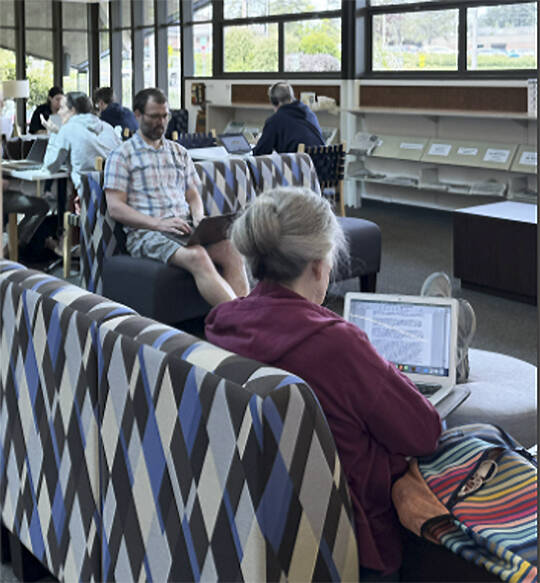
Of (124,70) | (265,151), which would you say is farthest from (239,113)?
(265,151)

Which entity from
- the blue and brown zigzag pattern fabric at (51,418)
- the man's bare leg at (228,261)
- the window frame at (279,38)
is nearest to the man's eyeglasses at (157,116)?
the man's bare leg at (228,261)

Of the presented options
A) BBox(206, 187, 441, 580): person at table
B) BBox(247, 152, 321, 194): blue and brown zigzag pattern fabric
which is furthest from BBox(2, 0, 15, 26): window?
BBox(206, 187, 441, 580): person at table

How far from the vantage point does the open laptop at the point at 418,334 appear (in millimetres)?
2320

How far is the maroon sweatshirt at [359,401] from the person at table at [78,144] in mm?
4668

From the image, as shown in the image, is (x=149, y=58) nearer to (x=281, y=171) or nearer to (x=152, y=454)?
(x=281, y=171)

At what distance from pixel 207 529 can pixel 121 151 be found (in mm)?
3307

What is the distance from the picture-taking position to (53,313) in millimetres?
2059

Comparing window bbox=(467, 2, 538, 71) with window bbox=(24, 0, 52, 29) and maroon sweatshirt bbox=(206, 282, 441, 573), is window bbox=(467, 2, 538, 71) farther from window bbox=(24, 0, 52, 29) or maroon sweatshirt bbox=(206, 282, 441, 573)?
window bbox=(24, 0, 52, 29)

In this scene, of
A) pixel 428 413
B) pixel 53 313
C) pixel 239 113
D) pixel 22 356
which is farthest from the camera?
pixel 239 113

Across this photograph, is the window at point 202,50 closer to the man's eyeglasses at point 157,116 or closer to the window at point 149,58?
the window at point 149,58

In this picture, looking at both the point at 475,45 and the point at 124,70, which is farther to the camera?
the point at 124,70

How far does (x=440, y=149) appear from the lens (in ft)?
29.3

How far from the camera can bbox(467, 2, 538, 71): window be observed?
8.30 metres

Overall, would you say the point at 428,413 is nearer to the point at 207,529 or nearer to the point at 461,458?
the point at 461,458
